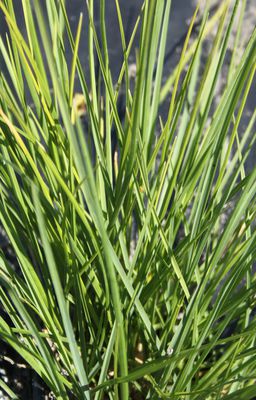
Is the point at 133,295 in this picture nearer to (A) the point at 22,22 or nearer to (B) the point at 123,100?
(B) the point at 123,100

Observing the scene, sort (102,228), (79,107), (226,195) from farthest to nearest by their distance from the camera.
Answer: (79,107)
(226,195)
(102,228)

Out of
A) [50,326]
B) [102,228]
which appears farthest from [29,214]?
[102,228]

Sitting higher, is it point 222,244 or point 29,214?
point 29,214

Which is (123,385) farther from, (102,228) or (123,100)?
(123,100)

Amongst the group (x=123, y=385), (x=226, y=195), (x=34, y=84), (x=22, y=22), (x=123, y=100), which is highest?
(x=22, y=22)

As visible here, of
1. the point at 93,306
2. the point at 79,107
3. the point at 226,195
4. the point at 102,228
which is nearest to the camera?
the point at 102,228

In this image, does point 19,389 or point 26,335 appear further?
point 19,389

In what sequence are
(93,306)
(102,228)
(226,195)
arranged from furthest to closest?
1. (93,306)
2. (226,195)
3. (102,228)

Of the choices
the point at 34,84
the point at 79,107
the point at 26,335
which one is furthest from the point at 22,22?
the point at 26,335

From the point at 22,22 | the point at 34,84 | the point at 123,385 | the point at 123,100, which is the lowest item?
the point at 123,385
